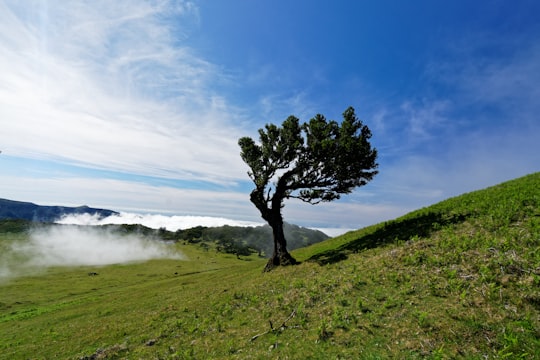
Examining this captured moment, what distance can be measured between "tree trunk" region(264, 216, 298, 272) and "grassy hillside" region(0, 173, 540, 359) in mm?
7563

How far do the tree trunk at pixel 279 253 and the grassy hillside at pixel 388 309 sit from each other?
24.8 ft

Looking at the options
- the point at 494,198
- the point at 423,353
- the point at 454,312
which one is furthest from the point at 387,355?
the point at 494,198

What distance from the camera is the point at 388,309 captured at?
1606 cm

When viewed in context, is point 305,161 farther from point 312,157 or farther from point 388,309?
point 388,309

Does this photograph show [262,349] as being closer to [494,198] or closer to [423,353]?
[423,353]

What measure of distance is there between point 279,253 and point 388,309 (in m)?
26.3

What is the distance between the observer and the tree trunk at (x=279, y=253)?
40.5 m

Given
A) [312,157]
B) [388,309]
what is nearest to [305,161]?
[312,157]

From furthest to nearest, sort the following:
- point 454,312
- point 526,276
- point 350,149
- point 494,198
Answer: point 350,149 < point 494,198 < point 526,276 < point 454,312

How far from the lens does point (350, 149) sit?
38812mm

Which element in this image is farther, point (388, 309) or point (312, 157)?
point (312, 157)

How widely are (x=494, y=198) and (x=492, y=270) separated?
1774 cm

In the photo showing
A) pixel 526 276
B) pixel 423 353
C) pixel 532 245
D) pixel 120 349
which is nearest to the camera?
pixel 423 353

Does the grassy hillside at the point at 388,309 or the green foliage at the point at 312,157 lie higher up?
the green foliage at the point at 312,157
